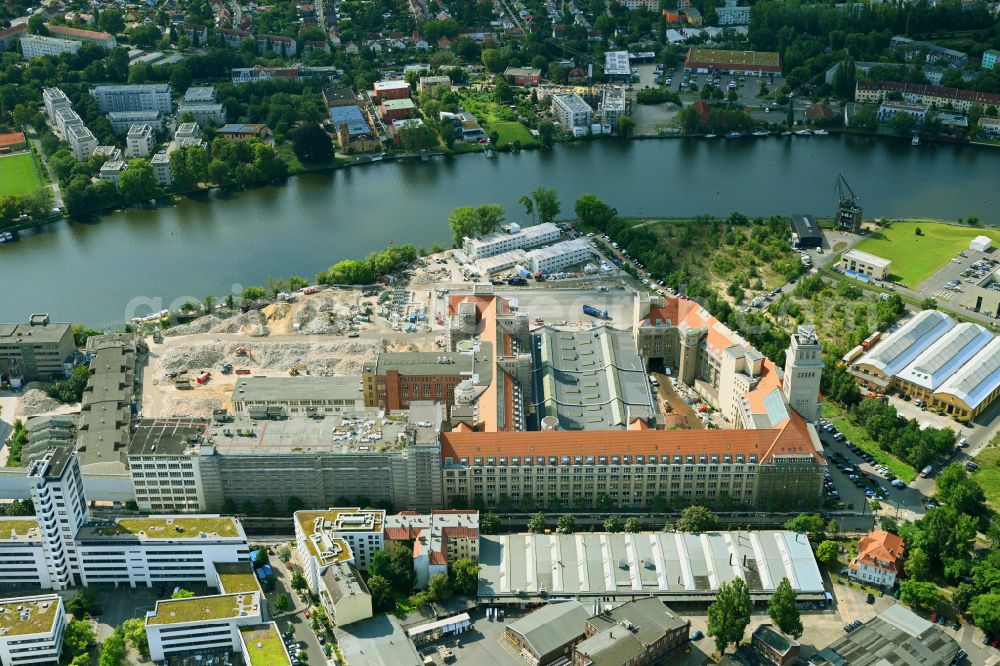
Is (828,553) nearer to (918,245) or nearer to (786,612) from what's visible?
(786,612)

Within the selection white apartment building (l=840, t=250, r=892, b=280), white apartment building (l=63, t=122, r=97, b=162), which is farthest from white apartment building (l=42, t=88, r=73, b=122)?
white apartment building (l=840, t=250, r=892, b=280)

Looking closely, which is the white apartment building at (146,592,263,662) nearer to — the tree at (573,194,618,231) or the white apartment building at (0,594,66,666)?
the white apartment building at (0,594,66,666)

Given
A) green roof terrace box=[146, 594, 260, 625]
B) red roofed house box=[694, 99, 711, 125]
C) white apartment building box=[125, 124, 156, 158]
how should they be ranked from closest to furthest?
green roof terrace box=[146, 594, 260, 625]
white apartment building box=[125, 124, 156, 158]
red roofed house box=[694, 99, 711, 125]

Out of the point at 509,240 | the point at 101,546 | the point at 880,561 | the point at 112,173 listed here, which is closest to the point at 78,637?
the point at 101,546

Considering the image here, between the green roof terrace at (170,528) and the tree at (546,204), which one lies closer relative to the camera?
the green roof terrace at (170,528)

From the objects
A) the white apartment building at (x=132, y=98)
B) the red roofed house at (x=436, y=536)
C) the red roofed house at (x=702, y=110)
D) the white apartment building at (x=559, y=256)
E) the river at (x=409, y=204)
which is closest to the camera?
the red roofed house at (x=436, y=536)

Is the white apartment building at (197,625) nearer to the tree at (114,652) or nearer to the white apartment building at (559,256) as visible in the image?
the tree at (114,652)

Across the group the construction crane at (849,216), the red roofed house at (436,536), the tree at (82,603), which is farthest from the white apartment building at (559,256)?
the tree at (82,603)
